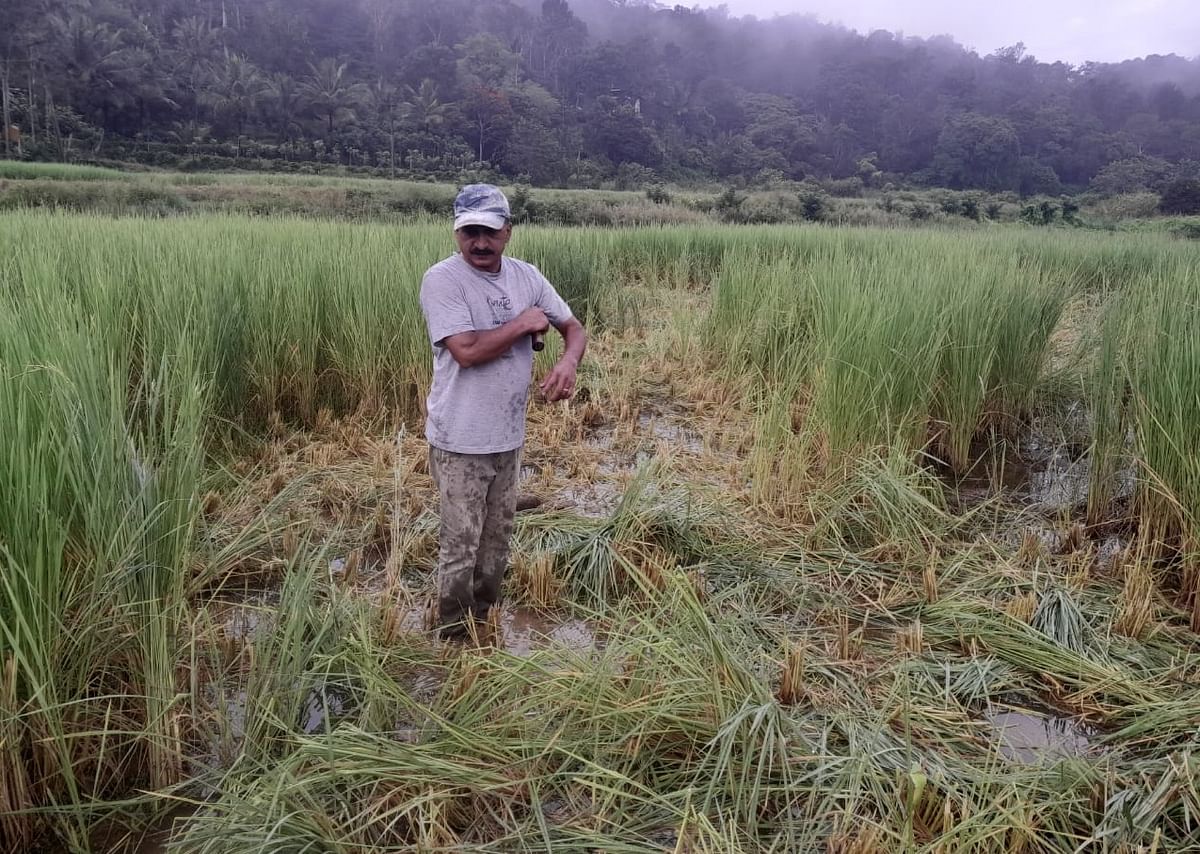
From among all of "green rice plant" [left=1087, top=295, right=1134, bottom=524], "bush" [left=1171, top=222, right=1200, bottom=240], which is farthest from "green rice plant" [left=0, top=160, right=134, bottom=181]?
"bush" [left=1171, top=222, right=1200, bottom=240]

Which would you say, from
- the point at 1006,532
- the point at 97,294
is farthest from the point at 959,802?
the point at 97,294

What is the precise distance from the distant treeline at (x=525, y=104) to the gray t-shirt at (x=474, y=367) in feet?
118

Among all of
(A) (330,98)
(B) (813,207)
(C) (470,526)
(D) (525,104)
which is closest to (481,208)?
(C) (470,526)

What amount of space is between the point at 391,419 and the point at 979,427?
139 inches

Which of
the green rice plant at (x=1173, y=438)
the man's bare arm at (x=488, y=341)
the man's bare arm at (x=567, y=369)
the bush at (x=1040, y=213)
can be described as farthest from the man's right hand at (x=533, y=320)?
the bush at (x=1040, y=213)

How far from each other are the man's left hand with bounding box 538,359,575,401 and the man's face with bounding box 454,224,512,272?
0.37 m

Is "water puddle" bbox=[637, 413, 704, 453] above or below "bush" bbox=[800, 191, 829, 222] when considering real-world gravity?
below

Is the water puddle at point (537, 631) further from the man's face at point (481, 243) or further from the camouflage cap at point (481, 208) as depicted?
the camouflage cap at point (481, 208)

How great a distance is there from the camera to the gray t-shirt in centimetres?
210

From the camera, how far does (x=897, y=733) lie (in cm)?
195

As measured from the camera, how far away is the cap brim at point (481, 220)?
2.05 metres

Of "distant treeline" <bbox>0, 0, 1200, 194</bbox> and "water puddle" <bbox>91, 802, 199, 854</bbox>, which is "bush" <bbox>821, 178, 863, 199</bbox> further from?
"water puddle" <bbox>91, 802, 199, 854</bbox>

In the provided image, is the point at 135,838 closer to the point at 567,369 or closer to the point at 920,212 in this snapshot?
the point at 567,369

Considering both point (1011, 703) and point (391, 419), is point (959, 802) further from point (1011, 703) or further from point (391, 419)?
point (391, 419)
